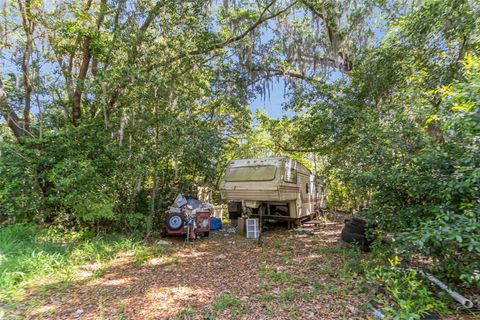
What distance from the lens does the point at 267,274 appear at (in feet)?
14.5

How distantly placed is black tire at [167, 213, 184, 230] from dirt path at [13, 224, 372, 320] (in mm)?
1037

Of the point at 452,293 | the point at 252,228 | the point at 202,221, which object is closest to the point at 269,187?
the point at 252,228

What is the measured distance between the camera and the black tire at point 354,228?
5344mm

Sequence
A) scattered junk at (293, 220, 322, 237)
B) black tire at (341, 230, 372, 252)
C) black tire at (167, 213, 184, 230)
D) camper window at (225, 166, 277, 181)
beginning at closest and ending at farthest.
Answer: black tire at (341, 230, 372, 252) < black tire at (167, 213, 184, 230) < camper window at (225, 166, 277, 181) < scattered junk at (293, 220, 322, 237)

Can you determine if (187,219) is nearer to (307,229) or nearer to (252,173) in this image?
(252,173)

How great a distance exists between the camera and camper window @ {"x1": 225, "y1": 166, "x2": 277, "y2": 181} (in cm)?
703

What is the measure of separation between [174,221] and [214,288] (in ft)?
10.8

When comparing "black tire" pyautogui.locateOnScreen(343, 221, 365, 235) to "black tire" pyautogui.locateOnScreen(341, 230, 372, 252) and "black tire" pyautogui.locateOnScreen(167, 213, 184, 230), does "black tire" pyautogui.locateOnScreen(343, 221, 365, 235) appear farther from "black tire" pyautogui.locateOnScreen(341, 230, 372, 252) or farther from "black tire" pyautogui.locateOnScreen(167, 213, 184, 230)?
"black tire" pyautogui.locateOnScreen(167, 213, 184, 230)

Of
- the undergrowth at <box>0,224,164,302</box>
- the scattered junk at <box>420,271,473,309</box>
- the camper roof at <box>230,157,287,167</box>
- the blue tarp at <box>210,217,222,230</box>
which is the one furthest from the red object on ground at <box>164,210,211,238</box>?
the scattered junk at <box>420,271,473,309</box>

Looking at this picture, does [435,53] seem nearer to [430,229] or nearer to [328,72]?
[328,72]

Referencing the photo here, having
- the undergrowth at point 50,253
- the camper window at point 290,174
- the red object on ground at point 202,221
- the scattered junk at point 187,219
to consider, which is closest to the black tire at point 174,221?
the scattered junk at point 187,219

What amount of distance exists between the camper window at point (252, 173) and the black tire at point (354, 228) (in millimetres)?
2257

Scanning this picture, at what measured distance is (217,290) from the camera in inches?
153

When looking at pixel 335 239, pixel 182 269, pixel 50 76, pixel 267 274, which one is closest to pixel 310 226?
pixel 335 239
